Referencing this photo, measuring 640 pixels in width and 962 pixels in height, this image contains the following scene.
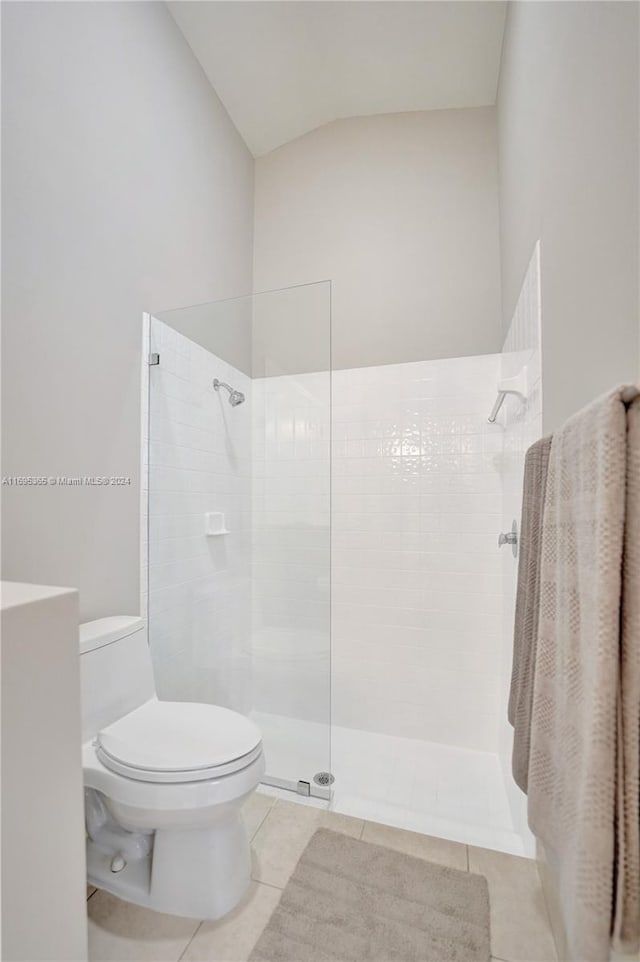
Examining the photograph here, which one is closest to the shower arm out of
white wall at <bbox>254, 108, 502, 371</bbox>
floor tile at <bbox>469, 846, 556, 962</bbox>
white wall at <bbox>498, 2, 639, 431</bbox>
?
white wall at <bbox>254, 108, 502, 371</bbox>

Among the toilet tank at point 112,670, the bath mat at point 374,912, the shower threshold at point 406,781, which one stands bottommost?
the shower threshold at point 406,781

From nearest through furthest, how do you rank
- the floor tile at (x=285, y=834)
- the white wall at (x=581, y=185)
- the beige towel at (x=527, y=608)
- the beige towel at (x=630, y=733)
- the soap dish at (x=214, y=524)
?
the beige towel at (x=630, y=733)
the white wall at (x=581, y=185)
the beige towel at (x=527, y=608)
the floor tile at (x=285, y=834)
the soap dish at (x=214, y=524)

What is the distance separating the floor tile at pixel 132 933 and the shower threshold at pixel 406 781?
640mm

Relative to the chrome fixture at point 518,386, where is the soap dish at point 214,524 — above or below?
below

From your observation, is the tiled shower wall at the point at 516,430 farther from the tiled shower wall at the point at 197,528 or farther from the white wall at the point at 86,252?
the white wall at the point at 86,252

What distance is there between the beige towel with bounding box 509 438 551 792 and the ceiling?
2123 mm

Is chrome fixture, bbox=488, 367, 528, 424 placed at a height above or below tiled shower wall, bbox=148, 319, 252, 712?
above

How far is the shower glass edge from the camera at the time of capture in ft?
6.36

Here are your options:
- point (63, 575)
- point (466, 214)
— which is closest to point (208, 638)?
point (63, 575)

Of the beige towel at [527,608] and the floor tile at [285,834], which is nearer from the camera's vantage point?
the beige towel at [527,608]

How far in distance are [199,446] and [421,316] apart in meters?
1.34

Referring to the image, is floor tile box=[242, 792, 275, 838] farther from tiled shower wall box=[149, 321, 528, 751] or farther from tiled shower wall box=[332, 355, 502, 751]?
tiled shower wall box=[332, 355, 502, 751]

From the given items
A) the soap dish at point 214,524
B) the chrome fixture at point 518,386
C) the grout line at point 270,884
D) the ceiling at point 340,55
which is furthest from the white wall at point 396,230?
the grout line at point 270,884

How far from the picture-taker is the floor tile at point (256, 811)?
167 centimetres
